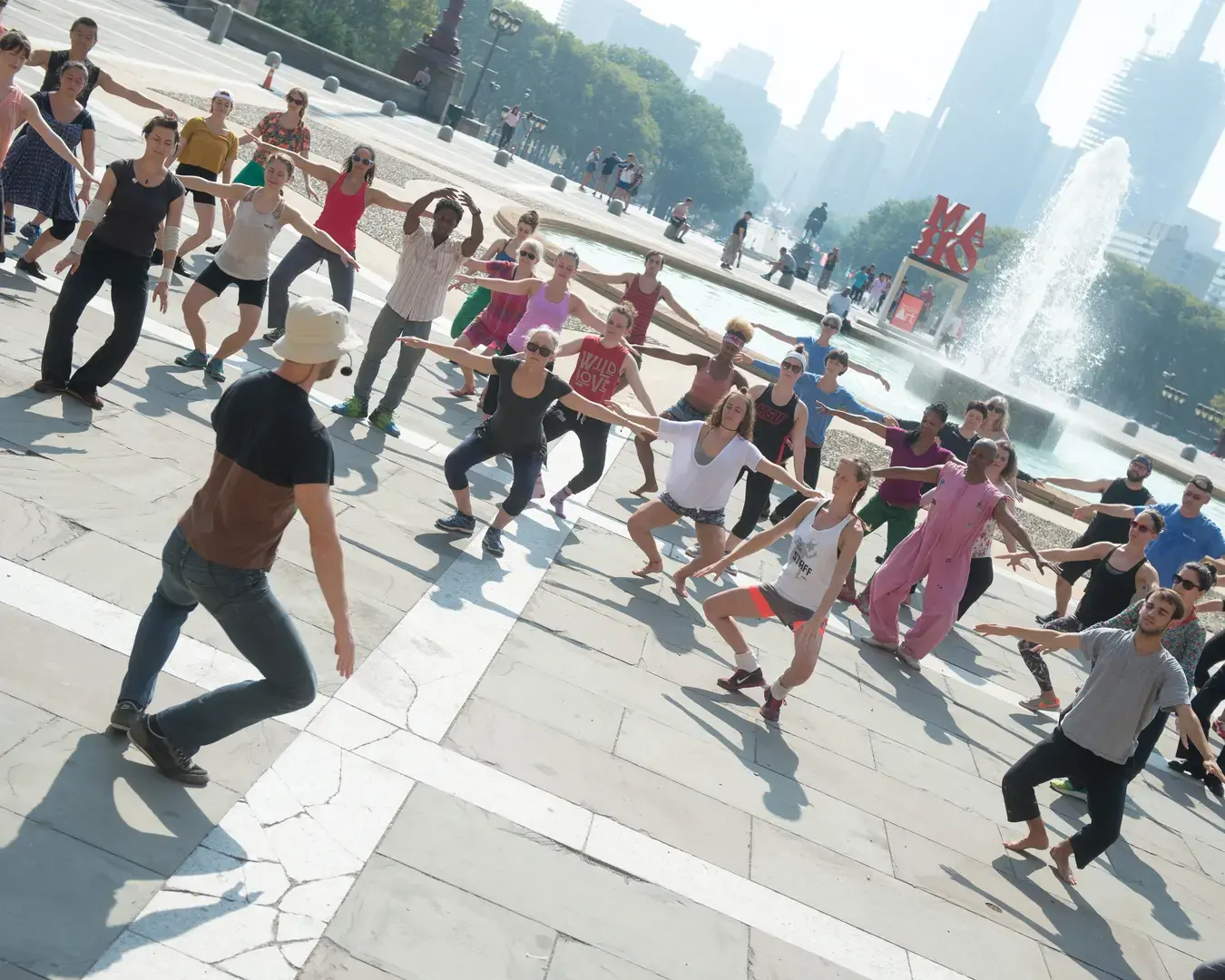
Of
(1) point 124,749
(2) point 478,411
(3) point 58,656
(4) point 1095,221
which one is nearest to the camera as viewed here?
(1) point 124,749

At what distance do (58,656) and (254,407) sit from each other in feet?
5.56

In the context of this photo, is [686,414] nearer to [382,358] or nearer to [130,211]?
[382,358]

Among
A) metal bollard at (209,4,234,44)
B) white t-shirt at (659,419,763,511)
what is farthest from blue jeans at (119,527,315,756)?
metal bollard at (209,4,234,44)

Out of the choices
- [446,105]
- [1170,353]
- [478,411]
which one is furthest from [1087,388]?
[478,411]

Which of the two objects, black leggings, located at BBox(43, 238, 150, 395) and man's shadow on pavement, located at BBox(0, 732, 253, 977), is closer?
man's shadow on pavement, located at BBox(0, 732, 253, 977)

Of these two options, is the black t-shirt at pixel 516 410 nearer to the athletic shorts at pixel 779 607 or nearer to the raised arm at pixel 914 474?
the athletic shorts at pixel 779 607

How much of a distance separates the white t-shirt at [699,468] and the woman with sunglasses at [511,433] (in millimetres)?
530

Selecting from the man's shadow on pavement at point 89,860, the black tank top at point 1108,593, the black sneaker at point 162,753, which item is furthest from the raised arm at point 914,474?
the man's shadow on pavement at point 89,860

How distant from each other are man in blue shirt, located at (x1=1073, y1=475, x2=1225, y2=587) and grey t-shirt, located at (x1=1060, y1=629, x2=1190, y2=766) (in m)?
3.95

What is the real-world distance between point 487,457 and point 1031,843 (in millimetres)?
4131

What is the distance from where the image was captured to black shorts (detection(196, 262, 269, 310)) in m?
9.06

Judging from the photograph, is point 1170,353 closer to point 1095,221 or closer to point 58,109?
point 1095,221

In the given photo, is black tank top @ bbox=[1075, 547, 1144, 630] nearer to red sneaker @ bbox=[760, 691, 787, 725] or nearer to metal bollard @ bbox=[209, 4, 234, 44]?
red sneaker @ bbox=[760, 691, 787, 725]

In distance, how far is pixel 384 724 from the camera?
18.0 feet
